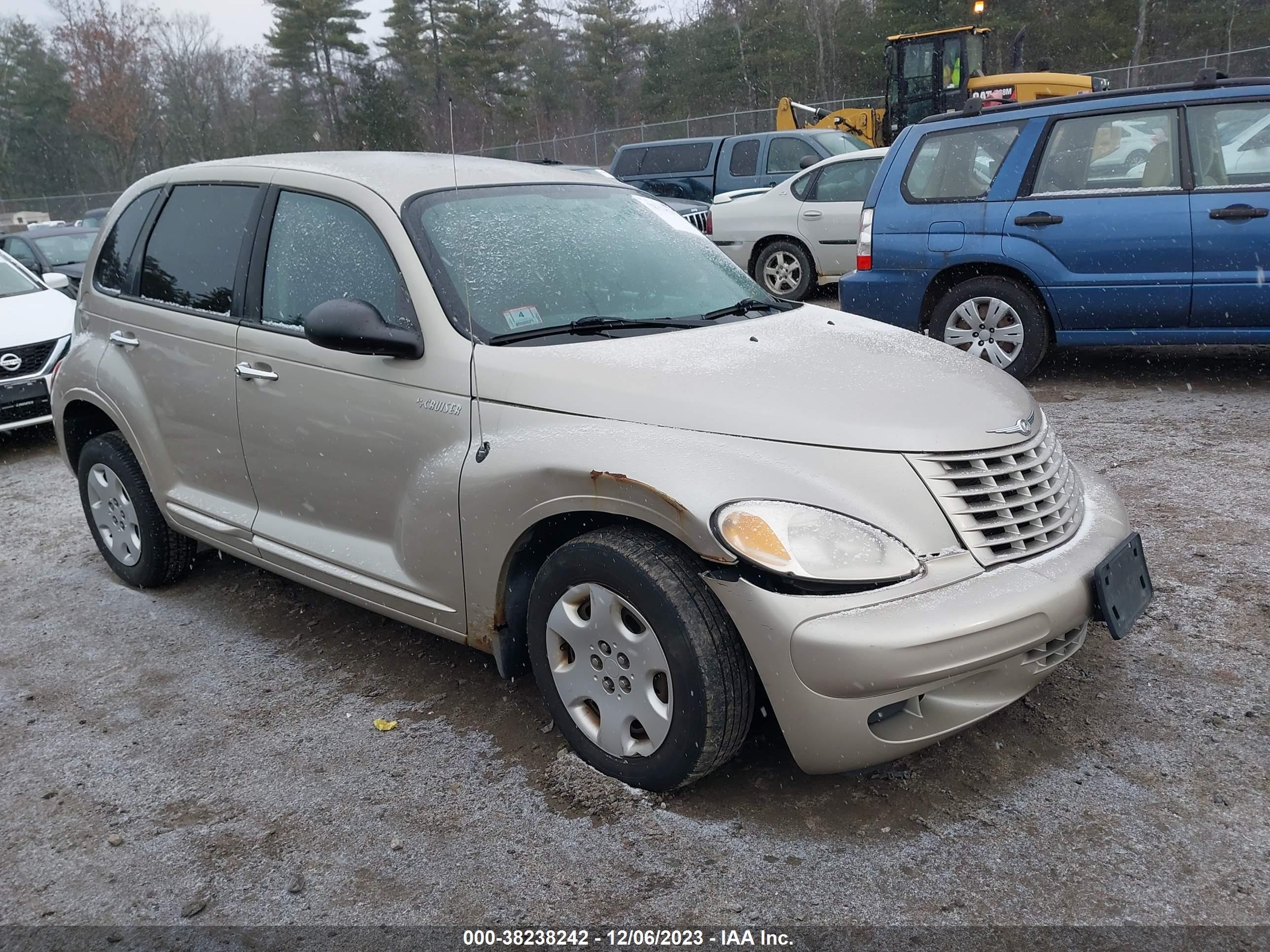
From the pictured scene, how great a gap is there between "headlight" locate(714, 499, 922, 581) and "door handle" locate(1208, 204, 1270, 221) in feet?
15.7

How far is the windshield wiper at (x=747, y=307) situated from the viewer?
139 inches

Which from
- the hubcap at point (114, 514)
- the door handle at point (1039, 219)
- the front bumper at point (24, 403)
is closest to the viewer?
the hubcap at point (114, 514)

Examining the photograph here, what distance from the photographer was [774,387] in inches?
112

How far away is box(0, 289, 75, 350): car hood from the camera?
784 centimetres

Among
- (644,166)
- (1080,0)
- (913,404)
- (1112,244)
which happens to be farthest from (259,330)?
(1080,0)

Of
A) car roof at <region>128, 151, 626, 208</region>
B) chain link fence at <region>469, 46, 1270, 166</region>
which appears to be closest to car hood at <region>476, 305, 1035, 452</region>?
car roof at <region>128, 151, 626, 208</region>

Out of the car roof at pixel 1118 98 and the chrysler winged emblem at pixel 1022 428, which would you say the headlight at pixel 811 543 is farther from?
the car roof at pixel 1118 98

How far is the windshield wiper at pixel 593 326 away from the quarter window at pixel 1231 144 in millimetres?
4409

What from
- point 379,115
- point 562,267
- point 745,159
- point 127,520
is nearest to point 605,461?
point 562,267

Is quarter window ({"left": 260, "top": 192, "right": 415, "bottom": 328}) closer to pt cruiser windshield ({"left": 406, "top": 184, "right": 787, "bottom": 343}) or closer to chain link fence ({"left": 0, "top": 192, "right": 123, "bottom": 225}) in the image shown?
pt cruiser windshield ({"left": 406, "top": 184, "right": 787, "bottom": 343})

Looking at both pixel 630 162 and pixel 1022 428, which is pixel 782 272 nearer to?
pixel 630 162

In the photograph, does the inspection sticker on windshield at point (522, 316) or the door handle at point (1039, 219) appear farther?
the door handle at point (1039, 219)

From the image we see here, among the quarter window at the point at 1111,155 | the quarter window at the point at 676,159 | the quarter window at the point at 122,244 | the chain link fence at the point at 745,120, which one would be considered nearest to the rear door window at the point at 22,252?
the quarter window at the point at 676,159

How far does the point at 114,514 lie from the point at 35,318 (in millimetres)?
4380
